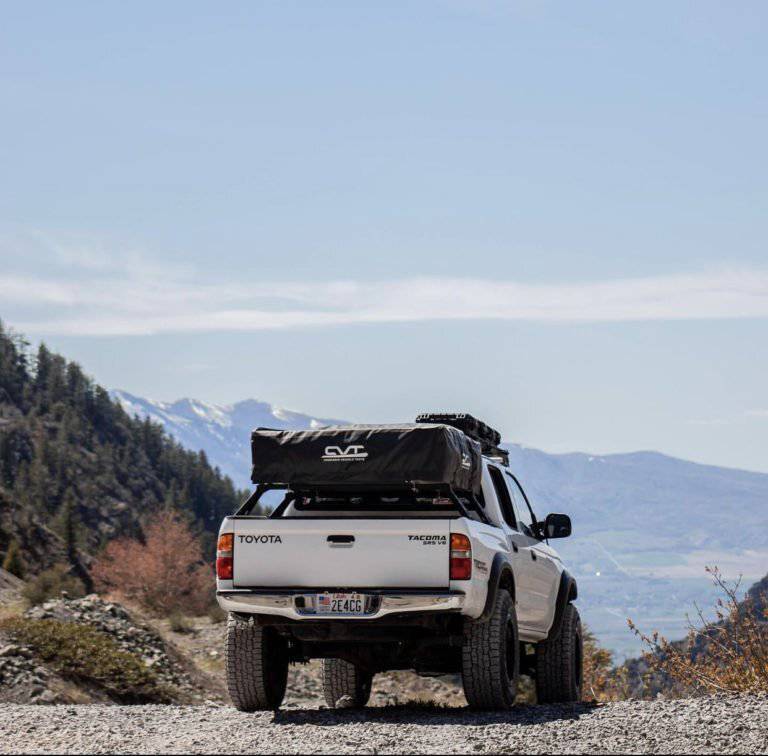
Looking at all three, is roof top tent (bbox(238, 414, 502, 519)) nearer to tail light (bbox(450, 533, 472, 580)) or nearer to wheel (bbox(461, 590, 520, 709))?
tail light (bbox(450, 533, 472, 580))

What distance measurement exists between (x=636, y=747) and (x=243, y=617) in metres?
3.80

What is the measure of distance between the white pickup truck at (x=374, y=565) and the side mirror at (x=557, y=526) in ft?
4.26

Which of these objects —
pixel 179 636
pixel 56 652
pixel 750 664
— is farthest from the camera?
pixel 179 636

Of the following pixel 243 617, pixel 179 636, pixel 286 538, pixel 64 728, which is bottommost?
pixel 179 636

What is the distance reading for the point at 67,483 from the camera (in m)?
131

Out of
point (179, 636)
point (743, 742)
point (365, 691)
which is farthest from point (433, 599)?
point (179, 636)

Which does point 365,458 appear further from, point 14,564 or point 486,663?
point 14,564

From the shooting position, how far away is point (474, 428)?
12594 mm

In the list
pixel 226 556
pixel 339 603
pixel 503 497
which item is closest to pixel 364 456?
pixel 339 603

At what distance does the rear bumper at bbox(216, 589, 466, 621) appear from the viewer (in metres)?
10.3

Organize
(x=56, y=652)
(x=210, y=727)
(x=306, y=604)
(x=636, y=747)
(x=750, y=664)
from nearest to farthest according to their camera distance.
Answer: (x=636, y=747) < (x=210, y=727) < (x=306, y=604) < (x=750, y=664) < (x=56, y=652)

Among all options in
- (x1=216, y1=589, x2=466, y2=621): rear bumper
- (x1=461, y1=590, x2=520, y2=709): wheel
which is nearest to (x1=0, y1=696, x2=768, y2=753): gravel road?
(x1=461, y1=590, x2=520, y2=709): wheel

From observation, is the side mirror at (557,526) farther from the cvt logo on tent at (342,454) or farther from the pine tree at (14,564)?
the pine tree at (14,564)

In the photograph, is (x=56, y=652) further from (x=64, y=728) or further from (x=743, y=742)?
(x=743, y=742)
